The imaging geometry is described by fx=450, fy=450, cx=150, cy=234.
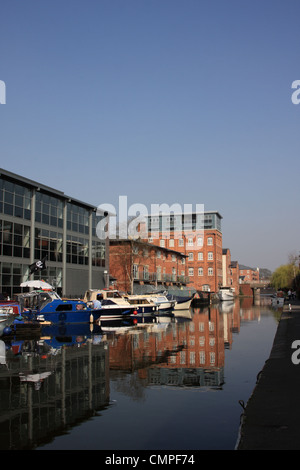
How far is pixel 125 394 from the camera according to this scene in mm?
11320

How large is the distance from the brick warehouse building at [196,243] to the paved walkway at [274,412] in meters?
94.5

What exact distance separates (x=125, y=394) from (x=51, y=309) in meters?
21.0

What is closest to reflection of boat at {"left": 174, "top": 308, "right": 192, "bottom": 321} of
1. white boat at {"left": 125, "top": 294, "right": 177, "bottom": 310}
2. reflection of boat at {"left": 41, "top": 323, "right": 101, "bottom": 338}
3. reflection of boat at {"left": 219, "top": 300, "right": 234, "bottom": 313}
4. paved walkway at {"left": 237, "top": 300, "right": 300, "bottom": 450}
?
white boat at {"left": 125, "top": 294, "right": 177, "bottom": 310}

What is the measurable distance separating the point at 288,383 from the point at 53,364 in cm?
833

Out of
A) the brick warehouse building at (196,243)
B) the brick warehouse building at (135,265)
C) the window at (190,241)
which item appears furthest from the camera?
the window at (190,241)

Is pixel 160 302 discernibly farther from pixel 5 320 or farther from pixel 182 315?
pixel 5 320

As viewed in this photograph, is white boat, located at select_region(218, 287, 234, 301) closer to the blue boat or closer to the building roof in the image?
the building roof

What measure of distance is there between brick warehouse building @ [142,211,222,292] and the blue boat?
74310 millimetres

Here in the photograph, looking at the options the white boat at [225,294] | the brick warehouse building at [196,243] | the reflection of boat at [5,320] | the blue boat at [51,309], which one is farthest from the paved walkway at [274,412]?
the brick warehouse building at [196,243]

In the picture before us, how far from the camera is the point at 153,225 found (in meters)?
114

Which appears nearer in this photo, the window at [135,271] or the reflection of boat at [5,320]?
the reflection of boat at [5,320]

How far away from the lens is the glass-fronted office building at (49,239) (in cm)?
3666

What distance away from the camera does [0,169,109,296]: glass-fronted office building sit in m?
36.7

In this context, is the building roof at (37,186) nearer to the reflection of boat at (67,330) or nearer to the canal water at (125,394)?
the reflection of boat at (67,330)
